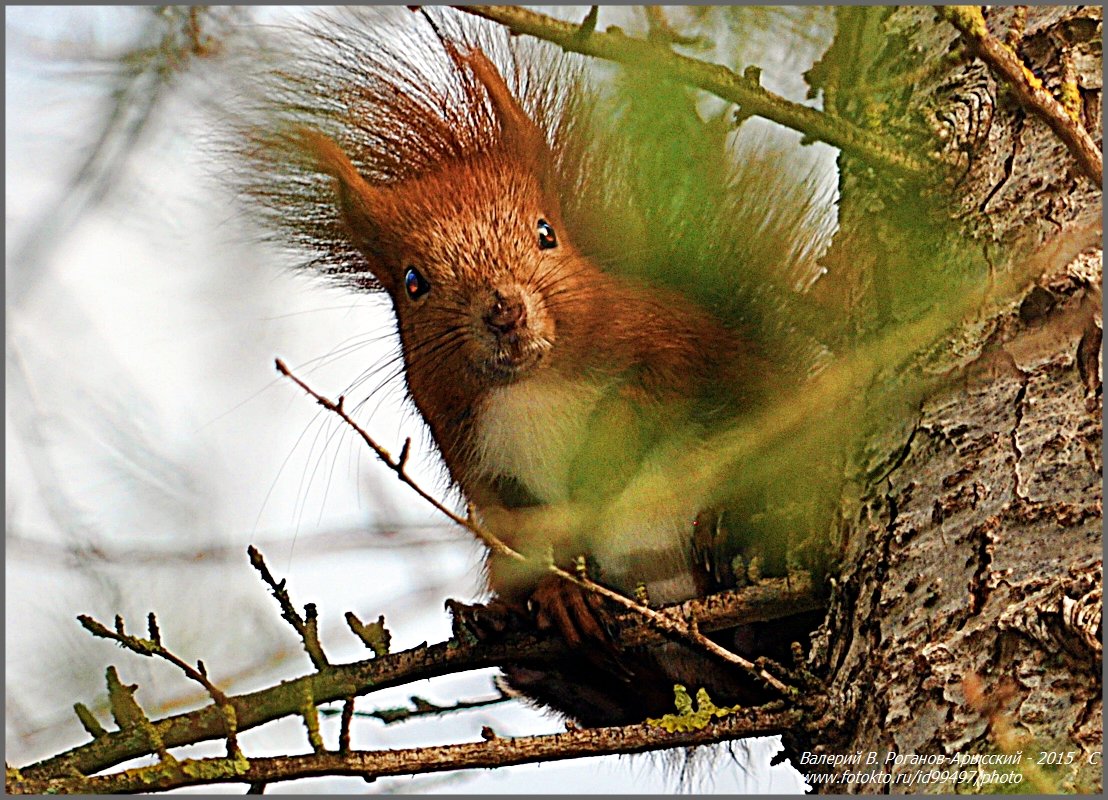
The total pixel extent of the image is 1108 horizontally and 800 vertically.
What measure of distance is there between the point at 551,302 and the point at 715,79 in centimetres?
82

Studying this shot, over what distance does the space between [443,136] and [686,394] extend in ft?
2.72

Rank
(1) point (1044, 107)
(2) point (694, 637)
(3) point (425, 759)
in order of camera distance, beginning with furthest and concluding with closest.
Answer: (2) point (694, 637) < (3) point (425, 759) < (1) point (1044, 107)

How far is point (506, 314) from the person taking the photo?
2.22 m

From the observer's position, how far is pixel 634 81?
5.21ft

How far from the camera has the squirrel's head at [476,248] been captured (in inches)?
89.9

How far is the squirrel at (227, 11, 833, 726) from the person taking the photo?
2279 mm

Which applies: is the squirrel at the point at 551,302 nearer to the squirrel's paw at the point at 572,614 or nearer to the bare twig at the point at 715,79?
the squirrel's paw at the point at 572,614

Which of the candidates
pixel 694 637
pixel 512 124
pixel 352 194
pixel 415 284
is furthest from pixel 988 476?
pixel 352 194

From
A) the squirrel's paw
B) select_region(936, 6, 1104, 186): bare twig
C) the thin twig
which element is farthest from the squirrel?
select_region(936, 6, 1104, 186): bare twig

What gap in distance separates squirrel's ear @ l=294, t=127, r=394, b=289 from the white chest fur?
42 centimetres

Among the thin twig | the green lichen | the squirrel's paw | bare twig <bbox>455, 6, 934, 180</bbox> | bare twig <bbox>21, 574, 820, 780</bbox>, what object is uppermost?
bare twig <bbox>455, 6, 934, 180</bbox>

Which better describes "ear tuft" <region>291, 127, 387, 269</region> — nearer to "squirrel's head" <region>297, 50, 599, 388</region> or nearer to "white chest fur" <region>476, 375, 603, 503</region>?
"squirrel's head" <region>297, 50, 599, 388</region>

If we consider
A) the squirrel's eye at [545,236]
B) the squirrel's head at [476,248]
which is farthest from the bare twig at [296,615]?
the squirrel's eye at [545,236]

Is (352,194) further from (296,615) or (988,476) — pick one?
(988,476)
